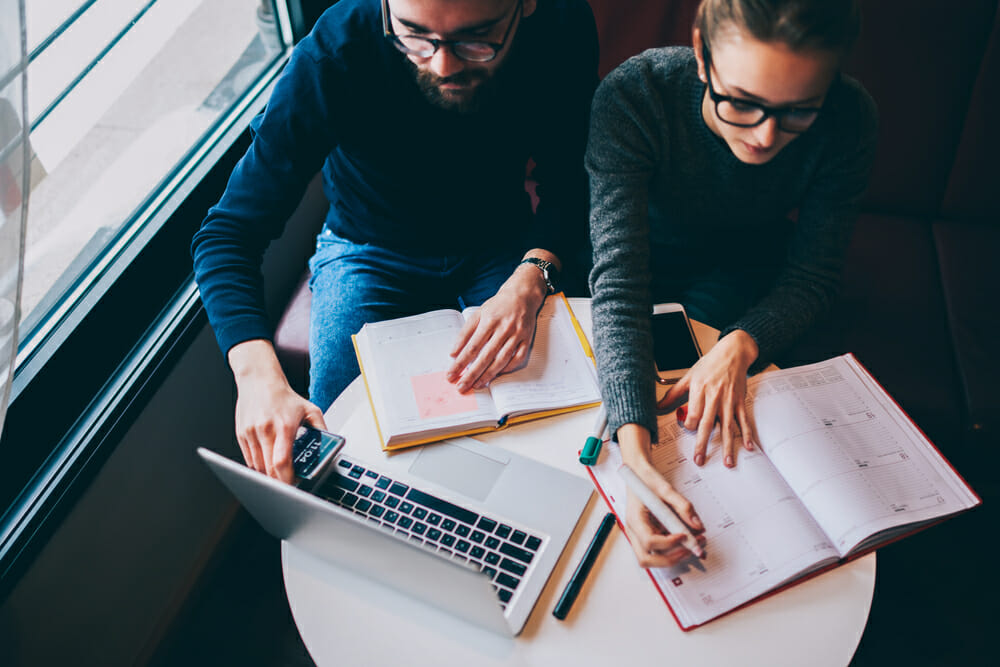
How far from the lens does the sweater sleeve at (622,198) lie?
105cm

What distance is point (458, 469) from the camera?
3.01 ft

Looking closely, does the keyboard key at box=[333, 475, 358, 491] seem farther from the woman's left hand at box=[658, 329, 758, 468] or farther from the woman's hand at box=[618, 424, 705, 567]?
the woman's left hand at box=[658, 329, 758, 468]

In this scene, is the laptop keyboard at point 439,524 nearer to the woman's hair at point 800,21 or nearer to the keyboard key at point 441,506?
the keyboard key at point 441,506

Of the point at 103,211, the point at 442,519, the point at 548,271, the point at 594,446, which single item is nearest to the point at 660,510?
the point at 594,446

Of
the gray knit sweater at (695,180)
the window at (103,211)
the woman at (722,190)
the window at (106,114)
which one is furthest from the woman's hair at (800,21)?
the window at (106,114)

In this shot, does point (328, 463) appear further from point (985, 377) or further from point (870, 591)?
point (985, 377)

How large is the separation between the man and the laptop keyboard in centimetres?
10

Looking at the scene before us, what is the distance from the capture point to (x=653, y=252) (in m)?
1.36

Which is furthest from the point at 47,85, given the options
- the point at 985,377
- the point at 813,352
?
the point at 985,377

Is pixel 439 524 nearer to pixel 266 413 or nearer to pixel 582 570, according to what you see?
pixel 582 570

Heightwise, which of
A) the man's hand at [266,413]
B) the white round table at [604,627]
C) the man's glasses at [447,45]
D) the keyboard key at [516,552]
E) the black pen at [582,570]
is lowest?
the white round table at [604,627]

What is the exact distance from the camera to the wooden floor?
4.51ft

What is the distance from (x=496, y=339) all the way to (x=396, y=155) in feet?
1.41

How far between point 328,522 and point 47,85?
3.31 feet
